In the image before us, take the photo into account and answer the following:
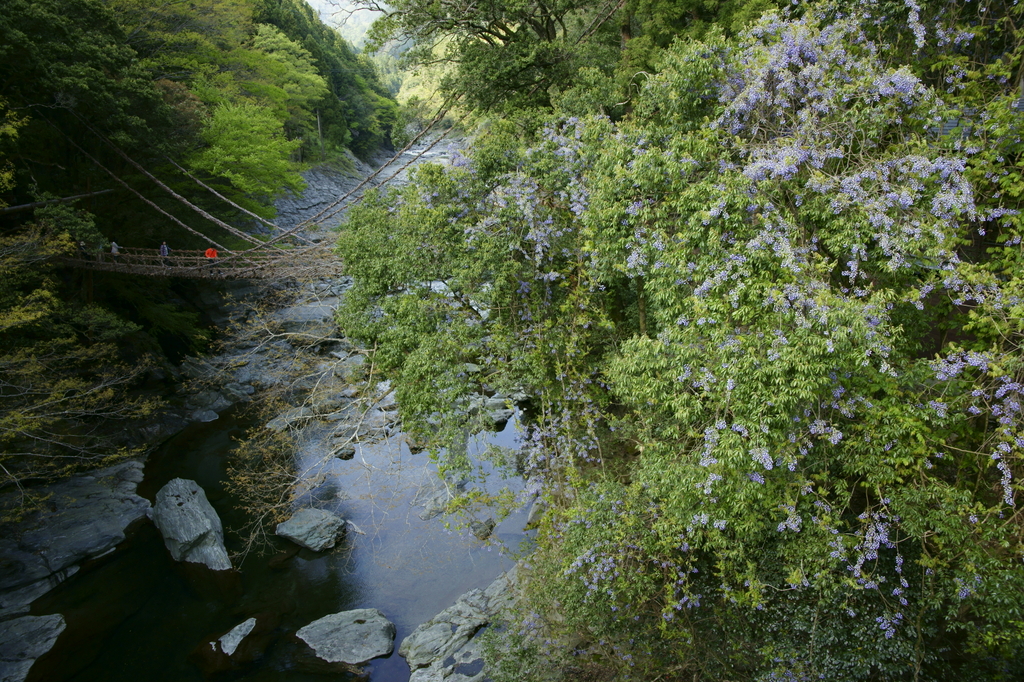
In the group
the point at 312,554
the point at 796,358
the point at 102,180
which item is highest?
the point at 102,180

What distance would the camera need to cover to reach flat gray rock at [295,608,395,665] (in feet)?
25.3

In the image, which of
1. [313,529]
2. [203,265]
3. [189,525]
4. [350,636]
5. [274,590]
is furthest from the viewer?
[203,265]

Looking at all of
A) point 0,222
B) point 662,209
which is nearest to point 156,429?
point 0,222

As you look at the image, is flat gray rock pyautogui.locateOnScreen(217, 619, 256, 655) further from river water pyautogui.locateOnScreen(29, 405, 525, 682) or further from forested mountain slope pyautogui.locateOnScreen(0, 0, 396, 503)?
forested mountain slope pyautogui.locateOnScreen(0, 0, 396, 503)

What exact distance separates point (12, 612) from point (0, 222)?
24.2 ft

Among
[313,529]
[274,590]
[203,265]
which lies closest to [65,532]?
[274,590]

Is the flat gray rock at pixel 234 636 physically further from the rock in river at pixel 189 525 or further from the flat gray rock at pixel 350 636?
the rock in river at pixel 189 525

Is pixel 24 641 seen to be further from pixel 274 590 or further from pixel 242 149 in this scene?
pixel 242 149

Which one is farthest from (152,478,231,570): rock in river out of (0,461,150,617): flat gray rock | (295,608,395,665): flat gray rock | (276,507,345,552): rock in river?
(295,608,395,665): flat gray rock

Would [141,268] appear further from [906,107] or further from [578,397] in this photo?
[906,107]

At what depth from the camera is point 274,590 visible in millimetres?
8938

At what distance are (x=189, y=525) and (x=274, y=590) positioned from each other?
2.12 metres

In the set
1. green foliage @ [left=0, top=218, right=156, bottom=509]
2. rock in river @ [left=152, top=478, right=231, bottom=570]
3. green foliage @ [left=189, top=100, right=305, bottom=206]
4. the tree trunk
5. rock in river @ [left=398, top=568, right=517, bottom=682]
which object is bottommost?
rock in river @ [left=398, top=568, right=517, bottom=682]

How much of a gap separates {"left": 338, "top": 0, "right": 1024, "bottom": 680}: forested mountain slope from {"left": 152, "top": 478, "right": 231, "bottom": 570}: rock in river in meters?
4.94
